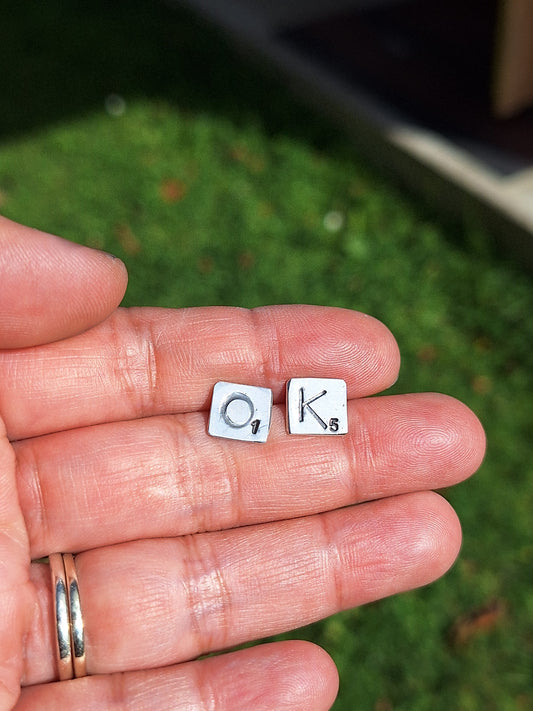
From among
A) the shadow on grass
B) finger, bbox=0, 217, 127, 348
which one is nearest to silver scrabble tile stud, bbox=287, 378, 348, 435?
finger, bbox=0, 217, 127, 348

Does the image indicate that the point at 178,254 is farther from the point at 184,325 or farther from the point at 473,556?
the point at 473,556

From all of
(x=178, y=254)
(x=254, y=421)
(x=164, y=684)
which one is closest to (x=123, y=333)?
(x=254, y=421)

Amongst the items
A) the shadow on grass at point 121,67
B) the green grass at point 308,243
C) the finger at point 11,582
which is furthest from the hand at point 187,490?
the shadow on grass at point 121,67

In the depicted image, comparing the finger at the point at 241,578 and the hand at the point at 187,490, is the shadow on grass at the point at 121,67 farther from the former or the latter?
the finger at the point at 241,578

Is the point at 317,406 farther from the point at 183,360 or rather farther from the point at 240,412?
the point at 183,360

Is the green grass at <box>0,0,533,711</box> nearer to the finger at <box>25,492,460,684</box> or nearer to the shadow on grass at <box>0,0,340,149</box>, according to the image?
the shadow on grass at <box>0,0,340,149</box>
